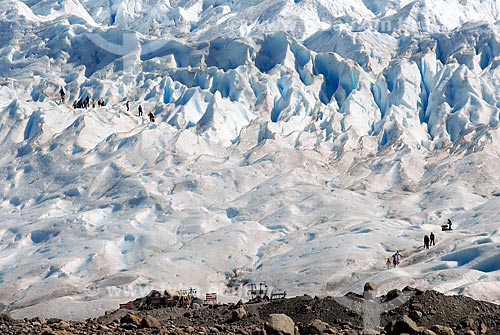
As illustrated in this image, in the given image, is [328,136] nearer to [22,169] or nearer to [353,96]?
[353,96]

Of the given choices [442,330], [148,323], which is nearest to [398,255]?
[442,330]

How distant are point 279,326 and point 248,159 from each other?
35.0 meters

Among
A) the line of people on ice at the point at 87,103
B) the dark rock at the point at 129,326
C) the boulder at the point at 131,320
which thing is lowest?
the line of people on ice at the point at 87,103

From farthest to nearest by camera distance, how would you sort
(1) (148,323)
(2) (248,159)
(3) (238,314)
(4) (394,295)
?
1. (2) (248,159)
2. (4) (394,295)
3. (3) (238,314)
4. (1) (148,323)

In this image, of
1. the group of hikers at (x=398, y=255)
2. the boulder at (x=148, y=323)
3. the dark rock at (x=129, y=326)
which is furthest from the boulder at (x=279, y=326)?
the group of hikers at (x=398, y=255)

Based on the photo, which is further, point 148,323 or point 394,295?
point 394,295

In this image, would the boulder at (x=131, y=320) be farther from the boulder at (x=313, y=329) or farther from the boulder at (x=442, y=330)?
the boulder at (x=442, y=330)

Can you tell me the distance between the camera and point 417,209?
4209cm

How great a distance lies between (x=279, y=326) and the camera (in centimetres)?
1625

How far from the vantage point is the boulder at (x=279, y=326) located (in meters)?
16.1

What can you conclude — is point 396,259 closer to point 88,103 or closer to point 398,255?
point 398,255

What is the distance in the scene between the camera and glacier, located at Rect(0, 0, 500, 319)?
111 feet

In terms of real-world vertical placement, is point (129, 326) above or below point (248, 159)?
above

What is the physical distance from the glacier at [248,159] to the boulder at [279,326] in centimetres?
1041
